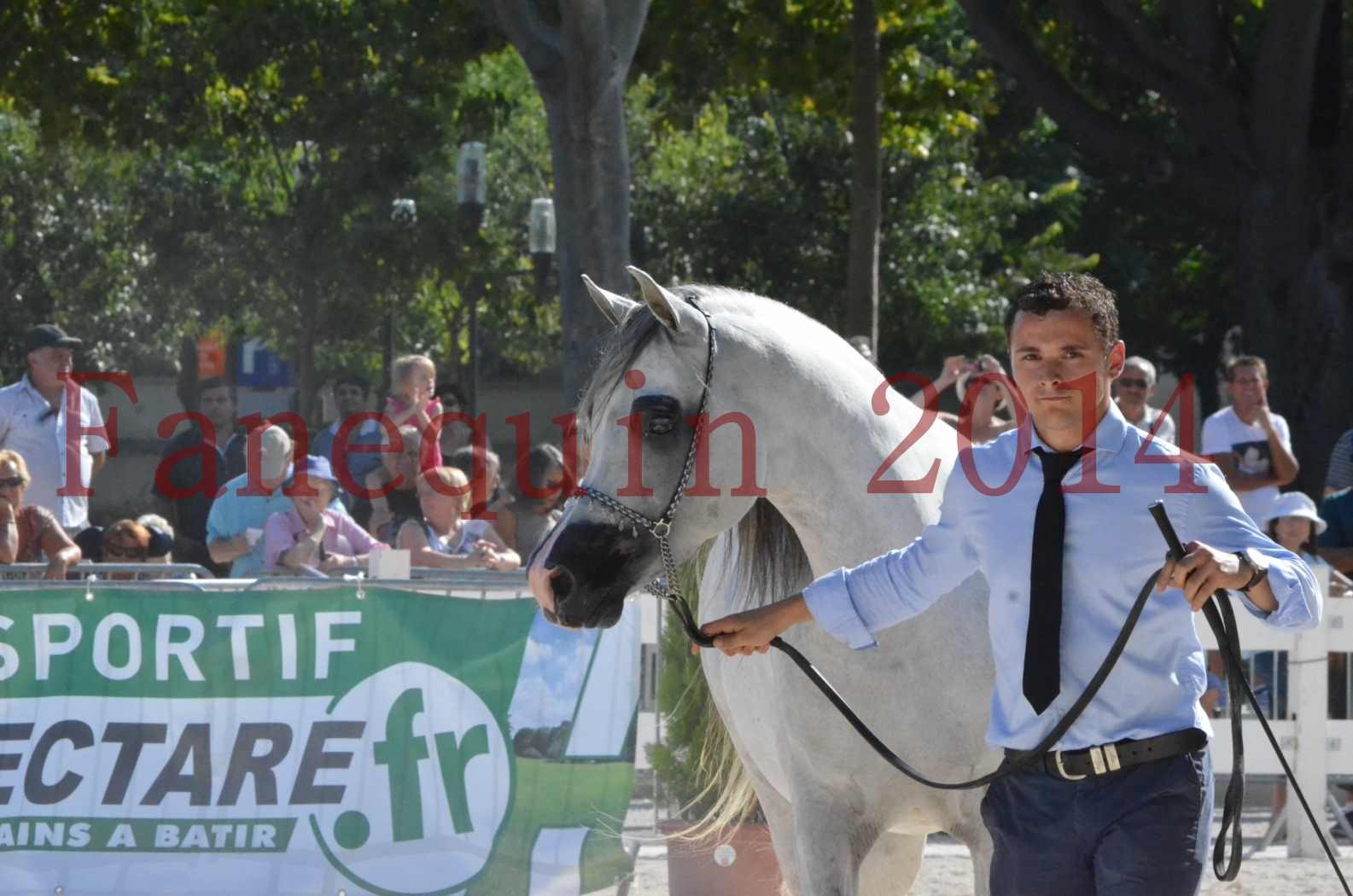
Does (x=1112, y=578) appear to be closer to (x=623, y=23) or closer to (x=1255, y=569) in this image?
(x=1255, y=569)

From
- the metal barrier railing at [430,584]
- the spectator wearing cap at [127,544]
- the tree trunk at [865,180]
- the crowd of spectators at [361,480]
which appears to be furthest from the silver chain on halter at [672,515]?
the tree trunk at [865,180]

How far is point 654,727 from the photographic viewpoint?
790cm

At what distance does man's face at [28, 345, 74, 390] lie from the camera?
10016mm

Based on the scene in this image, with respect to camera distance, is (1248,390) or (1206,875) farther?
(1248,390)

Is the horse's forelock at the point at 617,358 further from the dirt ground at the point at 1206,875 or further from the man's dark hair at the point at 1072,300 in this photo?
the dirt ground at the point at 1206,875

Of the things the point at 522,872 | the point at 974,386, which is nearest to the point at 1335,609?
the point at 974,386

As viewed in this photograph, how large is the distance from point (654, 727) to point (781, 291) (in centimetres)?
1943

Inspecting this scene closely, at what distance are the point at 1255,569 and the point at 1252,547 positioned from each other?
0.14 m

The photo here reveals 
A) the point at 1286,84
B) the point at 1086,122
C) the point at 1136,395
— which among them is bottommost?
the point at 1136,395

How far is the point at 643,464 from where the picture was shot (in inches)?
151

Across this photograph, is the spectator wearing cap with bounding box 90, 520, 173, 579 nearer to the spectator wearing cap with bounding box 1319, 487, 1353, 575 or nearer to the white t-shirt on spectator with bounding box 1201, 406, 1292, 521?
the white t-shirt on spectator with bounding box 1201, 406, 1292, 521

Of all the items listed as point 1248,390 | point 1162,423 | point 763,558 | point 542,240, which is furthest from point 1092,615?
point 542,240

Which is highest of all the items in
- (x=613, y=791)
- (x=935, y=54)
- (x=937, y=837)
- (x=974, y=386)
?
(x=935, y=54)

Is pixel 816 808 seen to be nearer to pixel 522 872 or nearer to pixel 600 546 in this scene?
pixel 600 546
